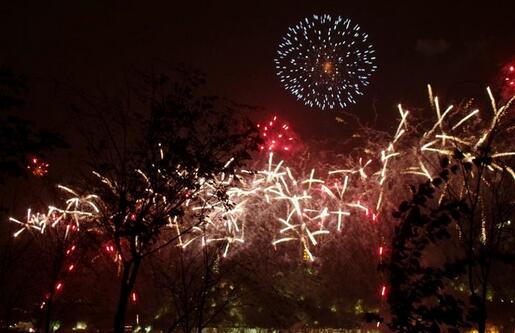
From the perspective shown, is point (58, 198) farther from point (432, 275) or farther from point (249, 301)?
point (432, 275)

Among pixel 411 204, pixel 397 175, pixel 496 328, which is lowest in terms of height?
pixel 496 328

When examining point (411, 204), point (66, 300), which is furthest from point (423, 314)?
point (66, 300)

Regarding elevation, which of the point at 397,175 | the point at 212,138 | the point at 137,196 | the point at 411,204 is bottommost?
the point at 411,204

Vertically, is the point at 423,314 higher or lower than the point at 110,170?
lower

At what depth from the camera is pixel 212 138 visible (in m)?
10.8

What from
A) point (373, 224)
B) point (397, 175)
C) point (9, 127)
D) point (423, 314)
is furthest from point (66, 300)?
point (423, 314)

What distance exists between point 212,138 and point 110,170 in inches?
84.1

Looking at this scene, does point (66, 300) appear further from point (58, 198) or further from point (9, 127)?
point (9, 127)

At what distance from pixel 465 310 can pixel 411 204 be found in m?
1.21

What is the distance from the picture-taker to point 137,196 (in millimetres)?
10148

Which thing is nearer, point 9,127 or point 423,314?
point 423,314

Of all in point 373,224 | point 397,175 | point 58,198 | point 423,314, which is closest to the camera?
point 423,314

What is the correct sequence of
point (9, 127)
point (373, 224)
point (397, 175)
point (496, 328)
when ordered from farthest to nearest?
1. point (496, 328)
2. point (373, 224)
3. point (397, 175)
4. point (9, 127)

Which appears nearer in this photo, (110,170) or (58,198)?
(110,170)
